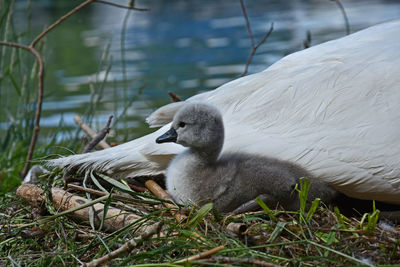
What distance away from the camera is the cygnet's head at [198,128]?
9.06 ft

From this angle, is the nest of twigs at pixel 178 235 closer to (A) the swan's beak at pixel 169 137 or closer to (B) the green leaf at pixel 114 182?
(B) the green leaf at pixel 114 182

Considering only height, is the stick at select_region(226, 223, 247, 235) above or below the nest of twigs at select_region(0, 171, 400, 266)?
above

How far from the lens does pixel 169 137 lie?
2.79 metres

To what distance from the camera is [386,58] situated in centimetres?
276

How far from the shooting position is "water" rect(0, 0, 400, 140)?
8617mm

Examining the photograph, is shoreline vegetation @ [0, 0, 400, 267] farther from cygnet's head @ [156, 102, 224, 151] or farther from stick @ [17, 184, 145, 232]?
cygnet's head @ [156, 102, 224, 151]

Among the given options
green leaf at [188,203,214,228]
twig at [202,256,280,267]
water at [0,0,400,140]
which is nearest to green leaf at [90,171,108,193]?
green leaf at [188,203,214,228]

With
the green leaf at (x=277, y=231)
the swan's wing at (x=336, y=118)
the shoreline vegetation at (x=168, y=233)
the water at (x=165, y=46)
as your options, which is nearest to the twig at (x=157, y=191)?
the shoreline vegetation at (x=168, y=233)

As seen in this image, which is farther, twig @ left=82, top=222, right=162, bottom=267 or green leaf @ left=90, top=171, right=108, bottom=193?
green leaf @ left=90, top=171, right=108, bottom=193

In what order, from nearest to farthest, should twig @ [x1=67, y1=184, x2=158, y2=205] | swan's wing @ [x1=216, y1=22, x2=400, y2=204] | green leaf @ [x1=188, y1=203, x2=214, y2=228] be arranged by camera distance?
green leaf @ [x1=188, y1=203, x2=214, y2=228] → swan's wing @ [x1=216, y1=22, x2=400, y2=204] → twig @ [x1=67, y1=184, x2=158, y2=205]

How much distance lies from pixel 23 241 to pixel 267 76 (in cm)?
134

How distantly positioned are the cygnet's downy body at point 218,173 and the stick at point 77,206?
0.29 meters

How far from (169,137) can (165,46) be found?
1059 centimetres

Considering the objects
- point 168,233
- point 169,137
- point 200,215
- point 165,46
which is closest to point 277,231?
point 200,215
